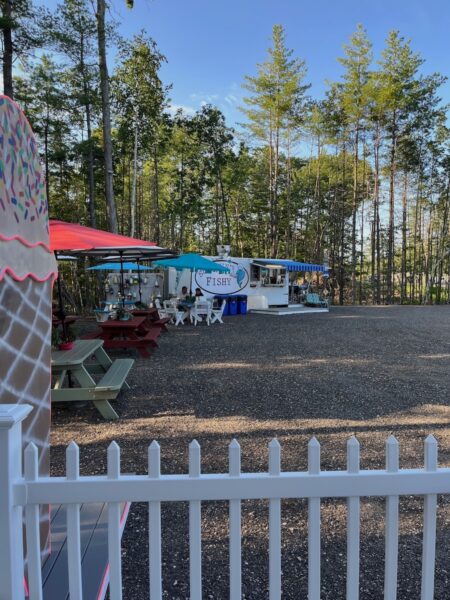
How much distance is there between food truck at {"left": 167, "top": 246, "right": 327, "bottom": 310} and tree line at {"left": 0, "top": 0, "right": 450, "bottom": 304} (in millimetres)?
A: 3646

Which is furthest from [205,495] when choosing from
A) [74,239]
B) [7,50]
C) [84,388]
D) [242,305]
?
[242,305]

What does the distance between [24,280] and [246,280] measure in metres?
14.5

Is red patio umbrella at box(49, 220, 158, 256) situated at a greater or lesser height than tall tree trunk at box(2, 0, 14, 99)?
lesser

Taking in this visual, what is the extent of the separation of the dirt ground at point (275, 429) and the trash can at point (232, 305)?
20.5 ft

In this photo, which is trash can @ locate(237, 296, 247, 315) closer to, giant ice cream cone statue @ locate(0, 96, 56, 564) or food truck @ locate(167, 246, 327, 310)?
food truck @ locate(167, 246, 327, 310)

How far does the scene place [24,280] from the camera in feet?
5.30

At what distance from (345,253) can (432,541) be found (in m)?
27.5

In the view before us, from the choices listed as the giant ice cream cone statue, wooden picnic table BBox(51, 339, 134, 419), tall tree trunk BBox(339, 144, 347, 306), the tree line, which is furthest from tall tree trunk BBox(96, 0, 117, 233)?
tall tree trunk BBox(339, 144, 347, 306)

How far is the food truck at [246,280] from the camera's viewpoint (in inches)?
580

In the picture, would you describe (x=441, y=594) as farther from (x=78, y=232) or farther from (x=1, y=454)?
(x=78, y=232)

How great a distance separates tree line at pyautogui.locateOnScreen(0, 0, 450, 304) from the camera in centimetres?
1373

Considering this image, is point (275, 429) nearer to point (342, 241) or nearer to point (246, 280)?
point (246, 280)

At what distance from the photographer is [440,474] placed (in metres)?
1.28

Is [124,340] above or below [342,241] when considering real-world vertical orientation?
below
